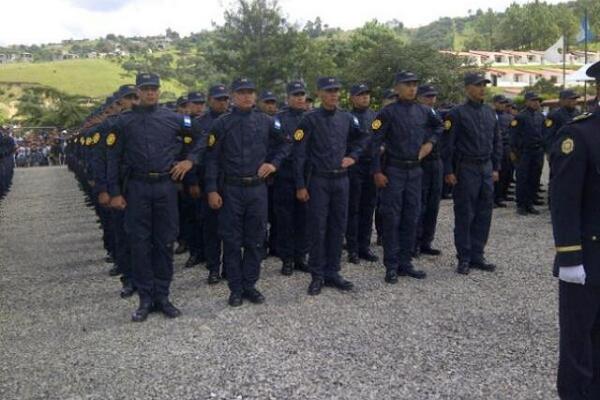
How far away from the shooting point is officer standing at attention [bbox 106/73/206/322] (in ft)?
16.5

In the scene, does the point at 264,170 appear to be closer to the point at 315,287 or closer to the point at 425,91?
the point at 315,287

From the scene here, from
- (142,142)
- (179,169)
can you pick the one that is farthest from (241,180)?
(142,142)

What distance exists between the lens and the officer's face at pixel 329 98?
18.7ft

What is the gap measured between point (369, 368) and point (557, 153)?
6.33 ft

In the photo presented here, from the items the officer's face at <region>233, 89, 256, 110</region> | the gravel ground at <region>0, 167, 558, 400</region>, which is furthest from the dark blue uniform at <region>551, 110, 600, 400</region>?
the officer's face at <region>233, 89, 256, 110</region>

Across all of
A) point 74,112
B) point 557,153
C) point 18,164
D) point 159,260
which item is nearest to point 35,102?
point 74,112

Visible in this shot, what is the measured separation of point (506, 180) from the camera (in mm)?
11023

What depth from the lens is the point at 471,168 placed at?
625 centimetres

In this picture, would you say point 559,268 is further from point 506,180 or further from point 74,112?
point 74,112

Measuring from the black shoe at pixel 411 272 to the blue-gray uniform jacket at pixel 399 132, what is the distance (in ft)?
3.52

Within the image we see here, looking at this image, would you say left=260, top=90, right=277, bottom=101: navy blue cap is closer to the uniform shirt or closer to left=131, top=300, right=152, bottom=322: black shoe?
left=131, top=300, right=152, bottom=322: black shoe

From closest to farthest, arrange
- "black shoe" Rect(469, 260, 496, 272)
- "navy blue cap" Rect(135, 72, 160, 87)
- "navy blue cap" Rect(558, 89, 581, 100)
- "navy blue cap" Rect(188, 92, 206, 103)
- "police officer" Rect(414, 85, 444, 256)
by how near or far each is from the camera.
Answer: "navy blue cap" Rect(135, 72, 160, 87), "black shoe" Rect(469, 260, 496, 272), "police officer" Rect(414, 85, 444, 256), "navy blue cap" Rect(188, 92, 206, 103), "navy blue cap" Rect(558, 89, 581, 100)

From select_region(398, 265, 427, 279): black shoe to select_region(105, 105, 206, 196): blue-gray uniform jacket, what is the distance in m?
2.65

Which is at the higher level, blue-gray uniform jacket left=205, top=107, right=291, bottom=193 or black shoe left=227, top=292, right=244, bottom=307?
blue-gray uniform jacket left=205, top=107, right=291, bottom=193
